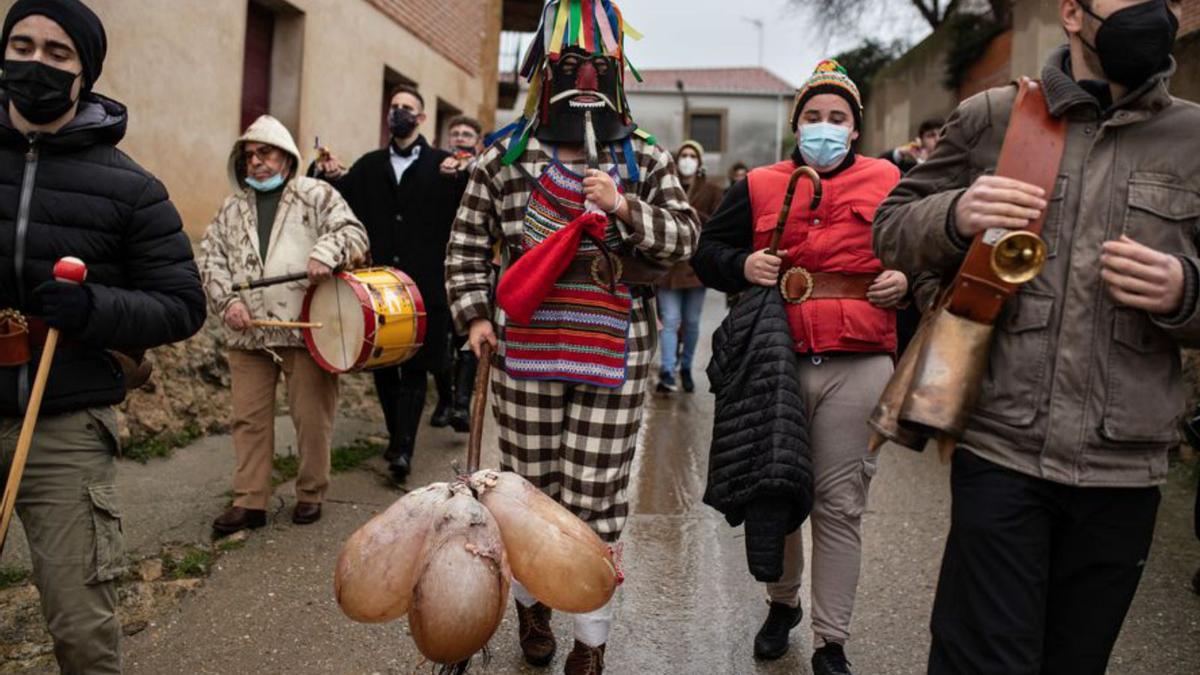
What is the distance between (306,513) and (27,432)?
2756 mm

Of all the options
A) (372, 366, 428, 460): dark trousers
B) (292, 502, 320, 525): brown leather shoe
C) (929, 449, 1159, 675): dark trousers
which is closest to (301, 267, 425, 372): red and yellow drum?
(292, 502, 320, 525): brown leather shoe

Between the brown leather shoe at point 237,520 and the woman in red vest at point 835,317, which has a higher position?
the woman in red vest at point 835,317

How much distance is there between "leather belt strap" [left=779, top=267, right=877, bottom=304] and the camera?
3.66m

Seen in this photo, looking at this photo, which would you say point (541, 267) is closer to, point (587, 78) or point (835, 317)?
point (587, 78)

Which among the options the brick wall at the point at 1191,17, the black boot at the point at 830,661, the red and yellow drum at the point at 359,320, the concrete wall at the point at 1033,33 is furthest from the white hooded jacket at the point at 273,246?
the concrete wall at the point at 1033,33

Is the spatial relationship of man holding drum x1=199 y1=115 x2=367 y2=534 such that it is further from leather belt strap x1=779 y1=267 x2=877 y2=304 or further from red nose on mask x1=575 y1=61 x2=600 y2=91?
leather belt strap x1=779 y1=267 x2=877 y2=304

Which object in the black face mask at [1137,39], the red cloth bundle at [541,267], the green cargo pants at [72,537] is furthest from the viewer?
the red cloth bundle at [541,267]

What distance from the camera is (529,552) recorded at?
94.0 inches

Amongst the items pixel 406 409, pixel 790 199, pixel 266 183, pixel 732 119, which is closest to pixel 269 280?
pixel 266 183

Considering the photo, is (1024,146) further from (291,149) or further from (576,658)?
(291,149)

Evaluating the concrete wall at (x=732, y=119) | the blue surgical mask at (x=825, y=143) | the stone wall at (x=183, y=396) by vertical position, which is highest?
the concrete wall at (x=732, y=119)

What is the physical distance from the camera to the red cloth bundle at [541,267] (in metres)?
3.37

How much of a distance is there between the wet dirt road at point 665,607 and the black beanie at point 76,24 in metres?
2.10

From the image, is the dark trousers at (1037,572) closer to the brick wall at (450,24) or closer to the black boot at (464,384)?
the black boot at (464,384)
